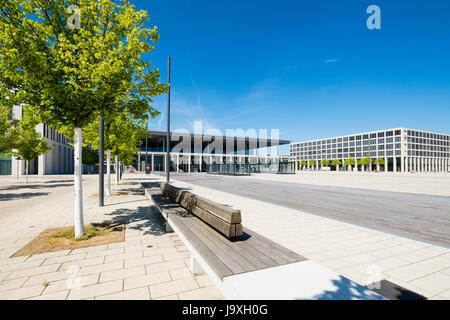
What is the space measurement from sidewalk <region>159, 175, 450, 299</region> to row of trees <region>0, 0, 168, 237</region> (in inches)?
180

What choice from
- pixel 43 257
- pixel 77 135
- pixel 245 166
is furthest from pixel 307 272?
pixel 245 166

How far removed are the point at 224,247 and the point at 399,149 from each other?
105 metres

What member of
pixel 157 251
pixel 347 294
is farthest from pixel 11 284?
pixel 347 294

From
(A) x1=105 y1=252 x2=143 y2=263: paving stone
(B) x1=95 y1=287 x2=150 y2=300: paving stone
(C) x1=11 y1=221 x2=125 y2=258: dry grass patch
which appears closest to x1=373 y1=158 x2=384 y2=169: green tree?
(C) x1=11 y1=221 x2=125 y2=258: dry grass patch

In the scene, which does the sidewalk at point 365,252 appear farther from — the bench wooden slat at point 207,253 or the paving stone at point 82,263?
the paving stone at point 82,263

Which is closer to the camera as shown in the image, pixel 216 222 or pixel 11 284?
pixel 11 284

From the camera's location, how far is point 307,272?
2.60 meters


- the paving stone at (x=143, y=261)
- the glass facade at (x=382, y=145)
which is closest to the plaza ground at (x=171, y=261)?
the paving stone at (x=143, y=261)

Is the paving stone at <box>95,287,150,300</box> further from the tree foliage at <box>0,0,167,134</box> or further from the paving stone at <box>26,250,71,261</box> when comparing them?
the tree foliage at <box>0,0,167,134</box>

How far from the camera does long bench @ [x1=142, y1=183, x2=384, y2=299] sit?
7.36 feet

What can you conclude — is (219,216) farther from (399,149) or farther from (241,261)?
(399,149)

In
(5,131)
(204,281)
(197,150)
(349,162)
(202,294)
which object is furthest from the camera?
(349,162)

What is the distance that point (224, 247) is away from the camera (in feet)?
10.7
